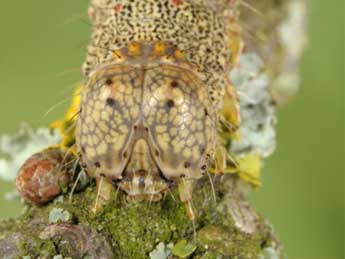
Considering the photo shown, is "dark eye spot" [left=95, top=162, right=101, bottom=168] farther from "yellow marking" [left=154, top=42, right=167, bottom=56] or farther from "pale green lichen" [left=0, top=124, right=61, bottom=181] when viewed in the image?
"pale green lichen" [left=0, top=124, right=61, bottom=181]

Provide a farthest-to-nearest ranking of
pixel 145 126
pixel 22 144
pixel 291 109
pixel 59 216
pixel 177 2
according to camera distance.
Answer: pixel 291 109
pixel 22 144
pixel 177 2
pixel 59 216
pixel 145 126

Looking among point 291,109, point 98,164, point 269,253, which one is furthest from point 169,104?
point 291,109

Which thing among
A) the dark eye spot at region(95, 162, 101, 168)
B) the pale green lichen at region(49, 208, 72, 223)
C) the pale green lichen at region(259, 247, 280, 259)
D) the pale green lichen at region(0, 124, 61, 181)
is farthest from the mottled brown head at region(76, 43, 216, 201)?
the pale green lichen at region(0, 124, 61, 181)

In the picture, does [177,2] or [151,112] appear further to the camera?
[177,2]

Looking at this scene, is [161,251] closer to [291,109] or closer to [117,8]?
[117,8]

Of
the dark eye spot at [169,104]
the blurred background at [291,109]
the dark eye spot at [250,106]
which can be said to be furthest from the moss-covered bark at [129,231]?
the blurred background at [291,109]

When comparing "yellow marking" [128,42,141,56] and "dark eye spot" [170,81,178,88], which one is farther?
"yellow marking" [128,42,141,56]

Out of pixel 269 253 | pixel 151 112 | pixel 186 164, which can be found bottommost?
pixel 269 253

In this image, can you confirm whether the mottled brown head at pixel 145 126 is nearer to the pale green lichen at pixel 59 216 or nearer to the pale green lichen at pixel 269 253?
the pale green lichen at pixel 59 216
